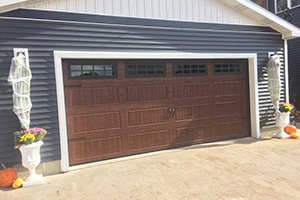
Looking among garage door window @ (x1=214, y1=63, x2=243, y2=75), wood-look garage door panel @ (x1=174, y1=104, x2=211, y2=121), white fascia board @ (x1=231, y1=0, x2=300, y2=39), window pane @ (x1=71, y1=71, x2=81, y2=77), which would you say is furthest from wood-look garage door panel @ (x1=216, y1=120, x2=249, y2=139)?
window pane @ (x1=71, y1=71, x2=81, y2=77)

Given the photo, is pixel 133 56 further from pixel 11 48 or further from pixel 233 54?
pixel 233 54

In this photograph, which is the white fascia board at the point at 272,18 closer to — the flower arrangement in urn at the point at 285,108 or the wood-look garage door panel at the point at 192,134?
the flower arrangement in urn at the point at 285,108

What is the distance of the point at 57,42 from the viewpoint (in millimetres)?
3836

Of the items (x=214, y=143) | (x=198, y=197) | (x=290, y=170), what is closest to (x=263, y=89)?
(x=214, y=143)

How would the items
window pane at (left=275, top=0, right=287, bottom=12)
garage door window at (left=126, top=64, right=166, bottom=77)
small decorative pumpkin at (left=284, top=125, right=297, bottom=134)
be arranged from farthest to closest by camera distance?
window pane at (left=275, top=0, right=287, bottom=12)
small decorative pumpkin at (left=284, top=125, right=297, bottom=134)
garage door window at (left=126, top=64, right=166, bottom=77)

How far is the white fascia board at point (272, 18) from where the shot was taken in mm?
5051

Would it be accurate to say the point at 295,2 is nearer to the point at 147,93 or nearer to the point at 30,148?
the point at 147,93

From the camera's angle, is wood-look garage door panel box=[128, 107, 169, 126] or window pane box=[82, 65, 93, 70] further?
wood-look garage door panel box=[128, 107, 169, 126]

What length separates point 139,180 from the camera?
3455 millimetres

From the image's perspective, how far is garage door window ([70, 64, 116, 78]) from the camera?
4121mm

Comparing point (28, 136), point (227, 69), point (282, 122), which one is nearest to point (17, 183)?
point (28, 136)

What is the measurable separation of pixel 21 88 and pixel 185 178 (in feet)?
9.65

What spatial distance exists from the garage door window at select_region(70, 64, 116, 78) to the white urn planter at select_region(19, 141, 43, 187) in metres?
1.42

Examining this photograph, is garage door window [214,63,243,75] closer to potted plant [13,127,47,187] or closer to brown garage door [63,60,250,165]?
brown garage door [63,60,250,165]
